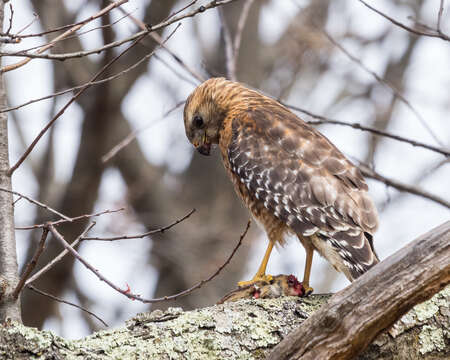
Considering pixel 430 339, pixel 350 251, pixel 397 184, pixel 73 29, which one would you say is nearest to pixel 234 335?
pixel 430 339

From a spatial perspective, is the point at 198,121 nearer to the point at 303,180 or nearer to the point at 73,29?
the point at 303,180

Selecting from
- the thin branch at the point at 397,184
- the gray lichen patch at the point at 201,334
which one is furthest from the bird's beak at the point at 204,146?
the gray lichen patch at the point at 201,334

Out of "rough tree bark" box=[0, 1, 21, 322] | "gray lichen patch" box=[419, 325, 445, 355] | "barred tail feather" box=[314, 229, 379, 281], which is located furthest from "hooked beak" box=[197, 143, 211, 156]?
"gray lichen patch" box=[419, 325, 445, 355]

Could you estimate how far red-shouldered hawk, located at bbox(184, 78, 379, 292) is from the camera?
4.25 meters

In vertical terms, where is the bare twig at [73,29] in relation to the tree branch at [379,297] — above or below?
above

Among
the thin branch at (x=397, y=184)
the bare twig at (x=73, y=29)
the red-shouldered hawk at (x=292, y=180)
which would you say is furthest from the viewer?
the thin branch at (x=397, y=184)

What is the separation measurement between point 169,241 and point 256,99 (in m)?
3.99

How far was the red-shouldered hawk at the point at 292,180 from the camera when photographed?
14.0 feet

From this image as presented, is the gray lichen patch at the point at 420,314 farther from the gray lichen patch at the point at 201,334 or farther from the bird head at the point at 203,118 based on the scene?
the bird head at the point at 203,118

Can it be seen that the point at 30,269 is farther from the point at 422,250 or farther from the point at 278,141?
the point at 278,141

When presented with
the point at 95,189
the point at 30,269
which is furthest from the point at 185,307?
the point at 30,269

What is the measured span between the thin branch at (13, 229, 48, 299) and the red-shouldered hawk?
1.71 metres

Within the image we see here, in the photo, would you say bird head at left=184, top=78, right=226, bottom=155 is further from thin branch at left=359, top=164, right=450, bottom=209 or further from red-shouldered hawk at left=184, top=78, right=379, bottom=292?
thin branch at left=359, top=164, right=450, bottom=209

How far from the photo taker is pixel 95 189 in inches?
273
